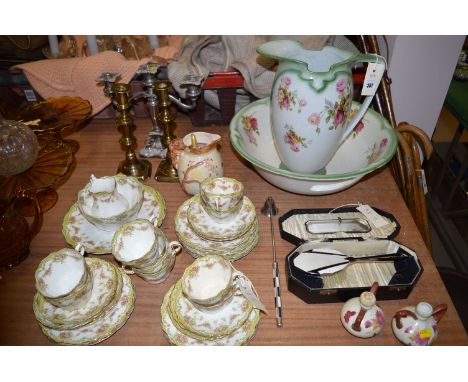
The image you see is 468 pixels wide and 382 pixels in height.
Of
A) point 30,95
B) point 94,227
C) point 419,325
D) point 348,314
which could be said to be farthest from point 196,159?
point 30,95

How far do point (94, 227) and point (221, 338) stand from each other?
449 mm

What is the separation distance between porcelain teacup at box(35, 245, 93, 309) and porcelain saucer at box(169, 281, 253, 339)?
6.9 inches

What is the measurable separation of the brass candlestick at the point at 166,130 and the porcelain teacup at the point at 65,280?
16.1 inches

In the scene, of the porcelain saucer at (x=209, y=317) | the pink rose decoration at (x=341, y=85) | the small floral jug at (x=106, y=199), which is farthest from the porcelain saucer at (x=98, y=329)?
the pink rose decoration at (x=341, y=85)

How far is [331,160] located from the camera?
3.58 ft

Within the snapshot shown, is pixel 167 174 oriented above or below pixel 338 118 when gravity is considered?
below

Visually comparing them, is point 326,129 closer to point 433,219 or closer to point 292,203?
point 292,203

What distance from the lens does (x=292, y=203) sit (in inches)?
41.3

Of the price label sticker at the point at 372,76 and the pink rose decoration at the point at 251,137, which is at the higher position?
the price label sticker at the point at 372,76

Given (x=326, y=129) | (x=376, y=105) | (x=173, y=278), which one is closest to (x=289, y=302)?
(x=173, y=278)

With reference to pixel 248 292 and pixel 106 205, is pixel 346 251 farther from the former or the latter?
pixel 106 205

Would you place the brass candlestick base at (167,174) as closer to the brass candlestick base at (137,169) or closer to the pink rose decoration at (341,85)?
the brass candlestick base at (137,169)

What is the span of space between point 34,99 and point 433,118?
1.49m

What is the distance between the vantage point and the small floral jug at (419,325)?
0.70 metres
